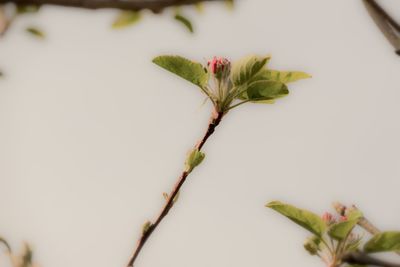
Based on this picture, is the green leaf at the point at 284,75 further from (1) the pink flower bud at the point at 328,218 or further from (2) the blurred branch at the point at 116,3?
(2) the blurred branch at the point at 116,3

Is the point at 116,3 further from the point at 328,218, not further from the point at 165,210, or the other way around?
the point at 328,218

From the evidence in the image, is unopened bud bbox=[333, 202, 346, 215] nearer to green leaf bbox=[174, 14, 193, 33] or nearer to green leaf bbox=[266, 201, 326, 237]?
green leaf bbox=[266, 201, 326, 237]

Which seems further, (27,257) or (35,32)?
(35,32)

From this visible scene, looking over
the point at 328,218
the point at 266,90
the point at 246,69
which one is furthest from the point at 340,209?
the point at 246,69

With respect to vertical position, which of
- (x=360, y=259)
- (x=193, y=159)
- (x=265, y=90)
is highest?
(x=265, y=90)

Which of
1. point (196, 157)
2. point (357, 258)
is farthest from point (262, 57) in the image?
point (357, 258)

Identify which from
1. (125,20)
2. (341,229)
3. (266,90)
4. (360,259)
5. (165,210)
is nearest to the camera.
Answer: (360,259)
